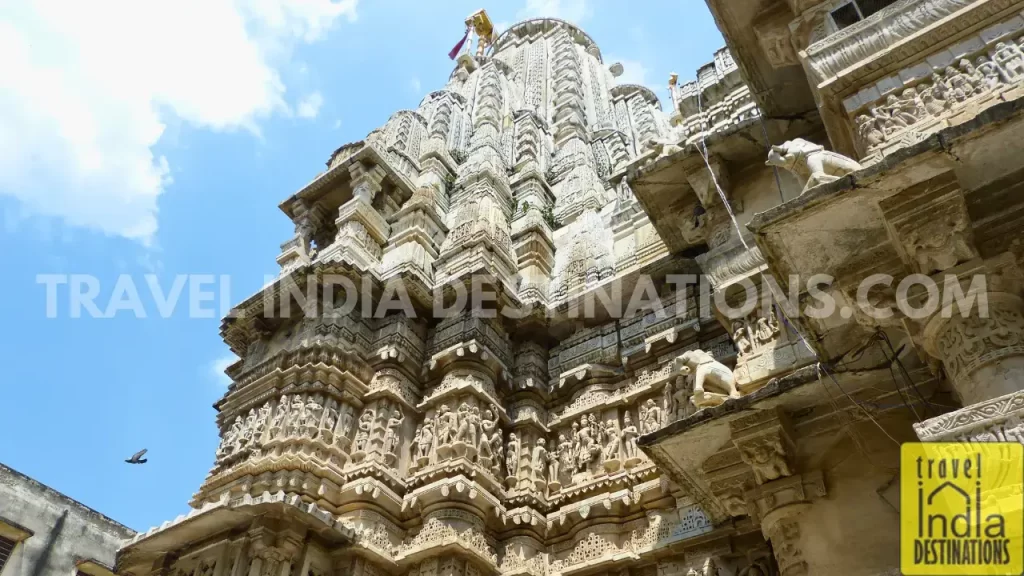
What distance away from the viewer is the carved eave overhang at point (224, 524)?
739 centimetres

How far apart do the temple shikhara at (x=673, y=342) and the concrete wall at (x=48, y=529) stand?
655 cm

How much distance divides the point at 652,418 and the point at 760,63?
427cm

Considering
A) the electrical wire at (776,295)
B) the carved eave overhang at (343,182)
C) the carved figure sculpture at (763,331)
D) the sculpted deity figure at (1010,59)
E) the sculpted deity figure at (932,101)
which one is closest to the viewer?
the sculpted deity figure at (1010,59)

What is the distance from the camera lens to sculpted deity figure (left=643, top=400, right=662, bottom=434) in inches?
340

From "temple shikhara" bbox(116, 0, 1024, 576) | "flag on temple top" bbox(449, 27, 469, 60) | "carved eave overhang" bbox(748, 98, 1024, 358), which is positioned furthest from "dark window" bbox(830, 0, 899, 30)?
"flag on temple top" bbox(449, 27, 469, 60)

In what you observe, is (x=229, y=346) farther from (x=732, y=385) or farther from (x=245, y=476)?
(x=732, y=385)

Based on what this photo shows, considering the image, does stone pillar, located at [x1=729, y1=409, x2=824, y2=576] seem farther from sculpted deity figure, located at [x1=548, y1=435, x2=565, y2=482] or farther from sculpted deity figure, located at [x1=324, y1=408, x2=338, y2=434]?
sculpted deity figure, located at [x1=324, y1=408, x2=338, y2=434]

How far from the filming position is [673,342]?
29.9ft

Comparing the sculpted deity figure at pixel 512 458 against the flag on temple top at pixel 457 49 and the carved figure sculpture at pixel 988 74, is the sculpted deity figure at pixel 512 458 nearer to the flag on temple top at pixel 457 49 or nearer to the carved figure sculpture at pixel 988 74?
the carved figure sculpture at pixel 988 74

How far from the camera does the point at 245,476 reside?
841 centimetres

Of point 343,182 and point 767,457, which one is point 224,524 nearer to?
point 767,457

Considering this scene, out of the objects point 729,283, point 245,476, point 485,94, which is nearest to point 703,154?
point 729,283

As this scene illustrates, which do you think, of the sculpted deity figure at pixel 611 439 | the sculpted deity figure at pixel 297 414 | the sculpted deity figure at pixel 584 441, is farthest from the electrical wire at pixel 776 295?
the sculpted deity figure at pixel 297 414

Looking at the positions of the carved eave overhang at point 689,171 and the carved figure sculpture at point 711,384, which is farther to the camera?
the carved eave overhang at point 689,171
